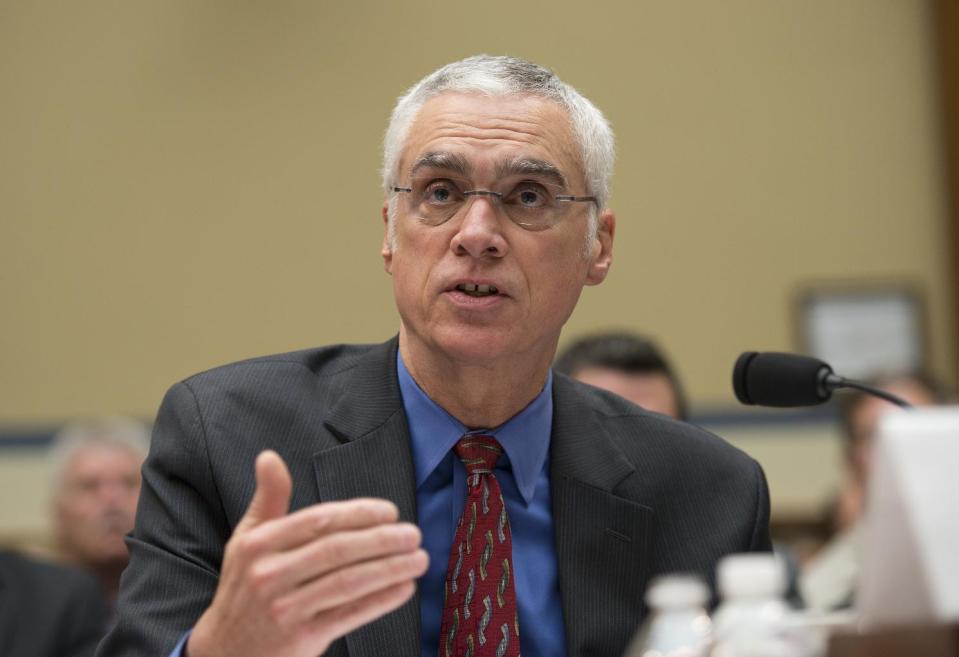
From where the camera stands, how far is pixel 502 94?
Result: 202cm

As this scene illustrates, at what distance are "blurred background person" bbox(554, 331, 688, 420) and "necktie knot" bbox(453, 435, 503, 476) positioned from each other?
3.87 ft

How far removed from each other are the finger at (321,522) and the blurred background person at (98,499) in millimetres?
3129

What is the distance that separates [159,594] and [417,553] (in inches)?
22.7

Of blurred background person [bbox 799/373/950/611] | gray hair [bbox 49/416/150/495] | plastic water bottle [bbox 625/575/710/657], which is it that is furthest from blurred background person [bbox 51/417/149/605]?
plastic water bottle [bbox 625/575/710/657]

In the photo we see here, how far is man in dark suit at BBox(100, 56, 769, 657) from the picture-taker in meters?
1.78

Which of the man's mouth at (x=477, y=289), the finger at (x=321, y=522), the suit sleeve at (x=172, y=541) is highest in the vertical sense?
the man's mouth at (x=477, y=289)

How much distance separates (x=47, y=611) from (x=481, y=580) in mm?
1916

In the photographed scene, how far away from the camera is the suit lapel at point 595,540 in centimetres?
183

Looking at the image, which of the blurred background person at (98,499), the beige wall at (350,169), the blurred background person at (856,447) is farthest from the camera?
the beige wall at (350,169)

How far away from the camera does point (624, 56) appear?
585cm

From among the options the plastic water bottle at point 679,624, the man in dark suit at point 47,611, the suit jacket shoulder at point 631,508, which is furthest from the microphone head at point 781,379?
the man in dark suit at point 47,611

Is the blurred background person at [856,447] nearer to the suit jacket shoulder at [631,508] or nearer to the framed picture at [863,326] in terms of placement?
the suit jacket shoulder at [631,508]

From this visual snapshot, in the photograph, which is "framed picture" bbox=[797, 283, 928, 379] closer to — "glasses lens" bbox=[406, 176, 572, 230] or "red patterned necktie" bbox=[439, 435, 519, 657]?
"glasses lens" bbox=[406, 176, 572, 230]

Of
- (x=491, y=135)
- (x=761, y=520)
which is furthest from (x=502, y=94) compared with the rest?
(x=761, y=520)
